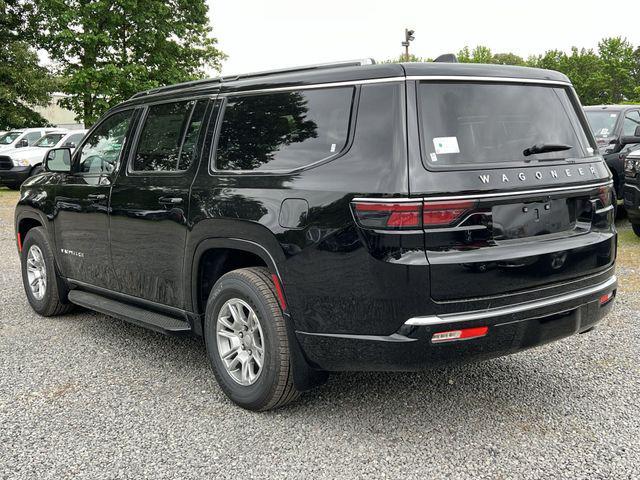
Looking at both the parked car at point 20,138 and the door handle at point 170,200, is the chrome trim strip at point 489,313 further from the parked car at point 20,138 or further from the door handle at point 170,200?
the parked car at point 20,138

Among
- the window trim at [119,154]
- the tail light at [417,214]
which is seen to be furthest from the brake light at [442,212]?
the window trim at [119,154]

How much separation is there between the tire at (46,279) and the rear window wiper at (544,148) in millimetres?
4091

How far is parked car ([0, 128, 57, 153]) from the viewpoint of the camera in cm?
2189

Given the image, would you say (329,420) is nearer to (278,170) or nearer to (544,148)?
(278,170)

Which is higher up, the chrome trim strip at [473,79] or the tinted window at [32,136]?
the chrome trim strip at [473,79]

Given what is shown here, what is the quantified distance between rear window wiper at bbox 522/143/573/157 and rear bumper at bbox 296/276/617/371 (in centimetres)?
76

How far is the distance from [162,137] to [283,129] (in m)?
1.27

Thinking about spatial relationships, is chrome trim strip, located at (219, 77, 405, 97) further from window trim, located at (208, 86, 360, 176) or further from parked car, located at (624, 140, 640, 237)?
parked car, located at (624, 140, 640, 237)

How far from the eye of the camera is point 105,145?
5.11m

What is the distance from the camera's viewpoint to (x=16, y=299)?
6586mm

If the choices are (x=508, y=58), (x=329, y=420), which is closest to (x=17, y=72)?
(x=329, y=420)

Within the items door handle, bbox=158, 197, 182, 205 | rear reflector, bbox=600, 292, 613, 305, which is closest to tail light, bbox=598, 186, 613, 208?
rear reflector, bbox=600, 292, 613, 305

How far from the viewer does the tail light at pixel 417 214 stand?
294 cm

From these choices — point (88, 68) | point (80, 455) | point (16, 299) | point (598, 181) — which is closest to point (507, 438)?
point (598, 181)
